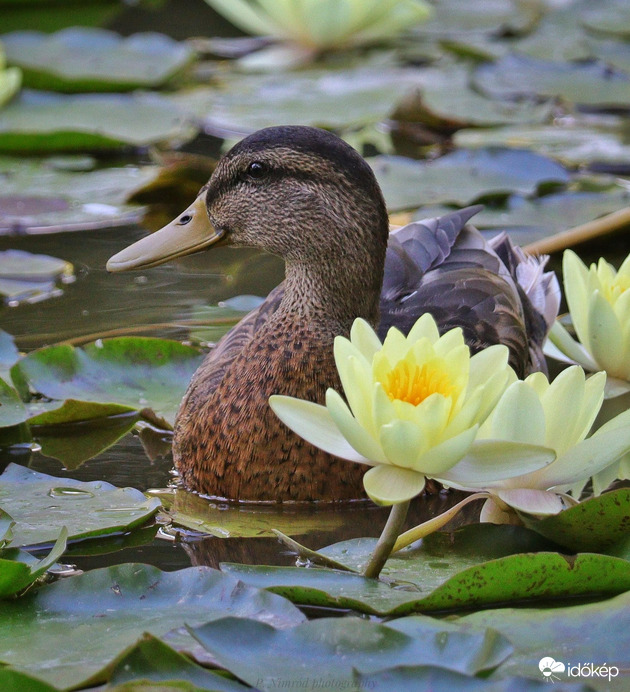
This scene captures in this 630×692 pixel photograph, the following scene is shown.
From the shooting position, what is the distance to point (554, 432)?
239cm

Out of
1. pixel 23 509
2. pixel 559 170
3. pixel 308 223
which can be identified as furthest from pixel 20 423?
pixel 559 170

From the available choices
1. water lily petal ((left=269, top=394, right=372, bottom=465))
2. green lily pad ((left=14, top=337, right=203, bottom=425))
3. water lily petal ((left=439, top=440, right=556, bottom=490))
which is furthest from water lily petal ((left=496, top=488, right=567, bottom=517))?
green lily pad ((left=14, top=337, right=203, bottom=425))

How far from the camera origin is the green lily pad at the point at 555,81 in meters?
6.45

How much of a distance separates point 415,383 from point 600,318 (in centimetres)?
123

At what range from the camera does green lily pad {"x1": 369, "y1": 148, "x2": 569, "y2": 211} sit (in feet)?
16.7

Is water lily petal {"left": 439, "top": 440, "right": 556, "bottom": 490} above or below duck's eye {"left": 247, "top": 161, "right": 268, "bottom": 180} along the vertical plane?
below

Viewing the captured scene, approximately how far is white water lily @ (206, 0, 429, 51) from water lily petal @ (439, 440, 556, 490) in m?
4.97

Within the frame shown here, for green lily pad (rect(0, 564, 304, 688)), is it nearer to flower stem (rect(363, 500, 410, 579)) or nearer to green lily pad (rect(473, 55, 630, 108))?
flower stem (rect(363, 500, 410, 579))

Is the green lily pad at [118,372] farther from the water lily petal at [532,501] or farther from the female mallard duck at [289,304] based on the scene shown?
the water lily petal at [532,501]

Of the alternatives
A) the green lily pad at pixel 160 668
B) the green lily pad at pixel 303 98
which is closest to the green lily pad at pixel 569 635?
the green lily pad at pixel 160 668

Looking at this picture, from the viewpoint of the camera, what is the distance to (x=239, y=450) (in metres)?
3.27

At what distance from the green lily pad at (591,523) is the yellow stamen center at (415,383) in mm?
428

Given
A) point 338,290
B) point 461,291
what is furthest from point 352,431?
point 461,291

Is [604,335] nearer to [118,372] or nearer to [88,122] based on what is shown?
[118,372]
